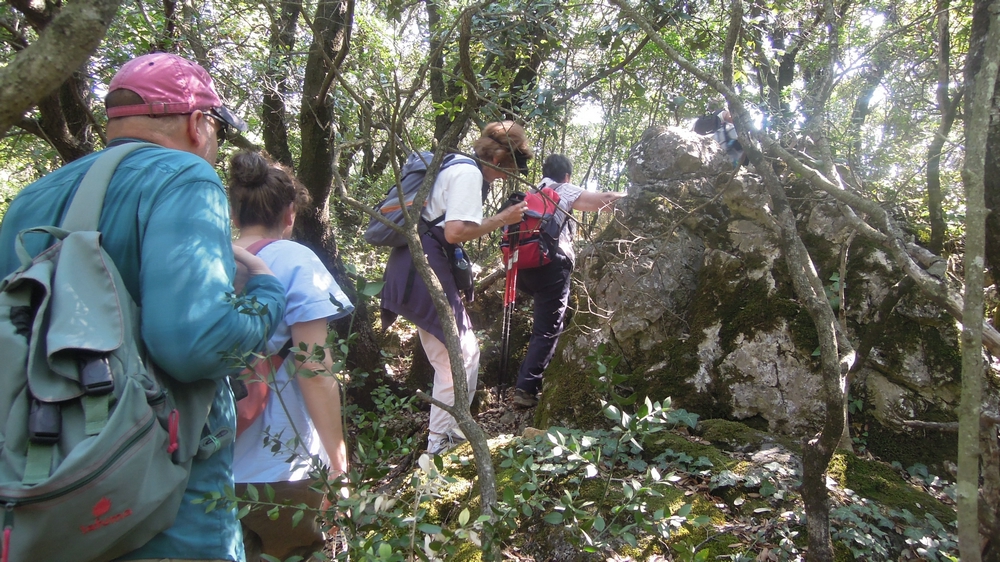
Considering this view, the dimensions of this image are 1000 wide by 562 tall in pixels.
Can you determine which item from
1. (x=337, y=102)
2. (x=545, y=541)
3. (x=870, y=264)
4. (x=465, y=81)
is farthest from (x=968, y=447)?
(x=337, y=102)

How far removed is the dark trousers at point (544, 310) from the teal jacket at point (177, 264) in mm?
3003

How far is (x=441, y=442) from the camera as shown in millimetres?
2955

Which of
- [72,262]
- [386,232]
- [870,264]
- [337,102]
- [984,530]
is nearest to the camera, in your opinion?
[72,262]

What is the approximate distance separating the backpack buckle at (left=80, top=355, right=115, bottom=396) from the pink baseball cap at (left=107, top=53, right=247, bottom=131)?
2.34 feet

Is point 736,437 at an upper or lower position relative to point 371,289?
lower

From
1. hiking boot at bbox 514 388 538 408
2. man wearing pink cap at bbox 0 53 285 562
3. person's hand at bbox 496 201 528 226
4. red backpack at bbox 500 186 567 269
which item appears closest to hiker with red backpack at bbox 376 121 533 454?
person's hand at bbox 496 201 528 226

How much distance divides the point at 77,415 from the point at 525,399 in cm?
365

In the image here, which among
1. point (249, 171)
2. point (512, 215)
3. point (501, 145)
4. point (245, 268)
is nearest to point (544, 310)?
point (512, 215)

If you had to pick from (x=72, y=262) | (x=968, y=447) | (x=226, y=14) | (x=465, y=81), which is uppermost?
(x=226, y=14)

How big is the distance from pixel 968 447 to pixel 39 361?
6.68 feet

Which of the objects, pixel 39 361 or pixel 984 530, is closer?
pixel 39 361

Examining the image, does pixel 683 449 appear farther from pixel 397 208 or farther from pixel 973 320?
pixel 397 208

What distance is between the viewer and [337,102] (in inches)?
202

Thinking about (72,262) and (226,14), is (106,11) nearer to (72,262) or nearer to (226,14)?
(72,262)
